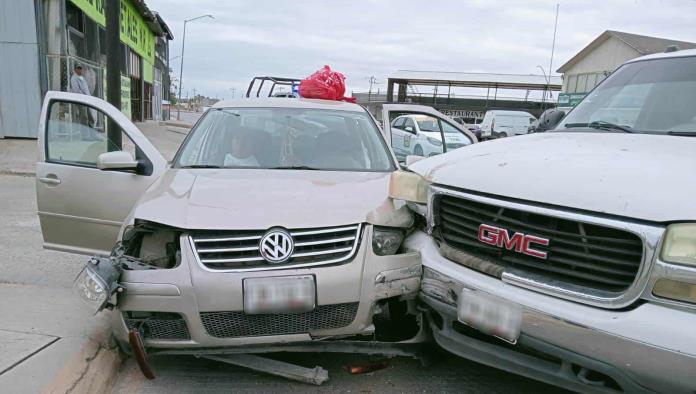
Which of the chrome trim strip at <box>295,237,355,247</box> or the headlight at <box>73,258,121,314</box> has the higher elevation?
the chrome trim strip at <box>295,237,355,247</box>

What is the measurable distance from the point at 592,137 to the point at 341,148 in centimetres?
178

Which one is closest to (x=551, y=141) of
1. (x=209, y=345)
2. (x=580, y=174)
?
(x=580, y=174)

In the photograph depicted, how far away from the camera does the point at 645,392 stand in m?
1.94

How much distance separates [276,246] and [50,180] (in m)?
2.32

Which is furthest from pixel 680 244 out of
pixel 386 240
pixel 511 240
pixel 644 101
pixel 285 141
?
pixel 285 141

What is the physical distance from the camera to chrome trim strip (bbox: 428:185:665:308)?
194 cm

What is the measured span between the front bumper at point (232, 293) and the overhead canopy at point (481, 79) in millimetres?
46227

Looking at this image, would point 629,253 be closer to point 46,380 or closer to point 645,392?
point 645,392

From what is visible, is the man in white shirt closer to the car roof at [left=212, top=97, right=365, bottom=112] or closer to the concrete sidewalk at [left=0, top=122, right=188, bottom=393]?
the car roof at [left=212, top=97, right=365, bottom=112]

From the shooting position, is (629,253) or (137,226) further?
(137,226)

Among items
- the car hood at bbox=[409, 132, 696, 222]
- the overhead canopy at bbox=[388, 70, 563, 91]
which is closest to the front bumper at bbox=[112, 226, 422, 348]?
the car hood at bbox=[409, 132, 696, 222]

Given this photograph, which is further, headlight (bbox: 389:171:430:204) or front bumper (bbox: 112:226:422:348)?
headlight (bbox: 389:171:430:204)

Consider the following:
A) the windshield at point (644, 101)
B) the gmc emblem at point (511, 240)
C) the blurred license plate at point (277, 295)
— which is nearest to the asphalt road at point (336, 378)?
the blurred license plate at point (277, 295)

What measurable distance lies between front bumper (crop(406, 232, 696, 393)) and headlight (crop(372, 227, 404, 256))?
11.4 inches
